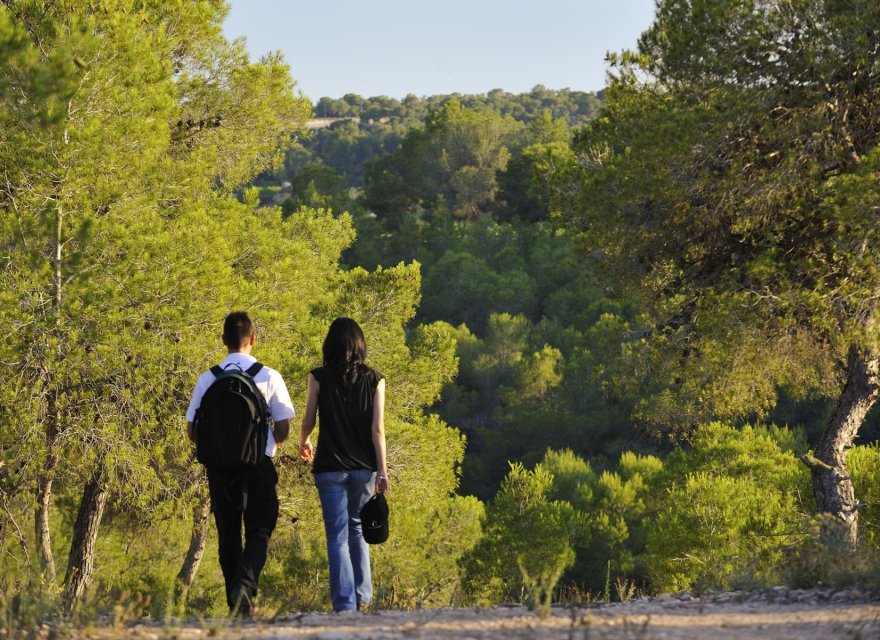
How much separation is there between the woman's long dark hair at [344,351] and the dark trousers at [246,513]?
61 centimetres

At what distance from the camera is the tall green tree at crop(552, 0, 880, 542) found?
29.4 ft

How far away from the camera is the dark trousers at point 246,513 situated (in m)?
5.30

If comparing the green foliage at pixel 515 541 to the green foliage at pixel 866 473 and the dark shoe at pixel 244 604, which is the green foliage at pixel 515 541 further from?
the dark shoe at pixel 244 604

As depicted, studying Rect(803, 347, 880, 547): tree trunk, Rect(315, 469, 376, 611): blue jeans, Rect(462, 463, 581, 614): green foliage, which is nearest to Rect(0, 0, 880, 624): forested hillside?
Rect(803, 347, 880, 547): tree trunk

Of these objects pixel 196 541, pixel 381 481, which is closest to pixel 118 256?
pixel 196 541

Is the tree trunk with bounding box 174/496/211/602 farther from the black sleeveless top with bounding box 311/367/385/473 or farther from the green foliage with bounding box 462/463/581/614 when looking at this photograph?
the green foliage with bounding box 462/463/581/614

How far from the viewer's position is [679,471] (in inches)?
957

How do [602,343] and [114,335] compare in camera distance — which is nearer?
[114,335]

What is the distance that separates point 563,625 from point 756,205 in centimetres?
576

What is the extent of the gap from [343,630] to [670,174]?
6254 millimetres

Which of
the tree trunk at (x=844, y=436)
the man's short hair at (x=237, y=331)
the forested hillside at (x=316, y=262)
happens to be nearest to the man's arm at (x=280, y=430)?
the man's short hair at (x=237, y=331)

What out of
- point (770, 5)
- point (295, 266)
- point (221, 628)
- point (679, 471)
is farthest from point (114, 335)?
point (679, 471)

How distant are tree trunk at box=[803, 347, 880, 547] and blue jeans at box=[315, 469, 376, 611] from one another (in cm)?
561

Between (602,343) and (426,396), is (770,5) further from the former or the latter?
(426,396)
